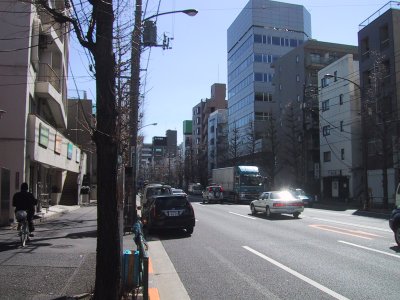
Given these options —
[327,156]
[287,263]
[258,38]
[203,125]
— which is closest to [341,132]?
[327,156]

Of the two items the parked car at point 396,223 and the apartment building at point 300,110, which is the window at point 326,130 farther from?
the parked car at point 396,223

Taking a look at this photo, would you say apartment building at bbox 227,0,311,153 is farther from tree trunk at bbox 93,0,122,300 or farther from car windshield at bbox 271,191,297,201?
tree trunk at bbox 93,0,122,300

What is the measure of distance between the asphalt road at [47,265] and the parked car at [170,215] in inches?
102

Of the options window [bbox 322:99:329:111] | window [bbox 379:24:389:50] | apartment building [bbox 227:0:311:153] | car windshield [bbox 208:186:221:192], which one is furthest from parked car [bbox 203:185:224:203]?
apartment building [bbox 227:0:311:153]

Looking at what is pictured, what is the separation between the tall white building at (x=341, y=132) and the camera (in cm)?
5016

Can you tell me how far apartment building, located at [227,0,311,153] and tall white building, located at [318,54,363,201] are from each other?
23444 millimetres

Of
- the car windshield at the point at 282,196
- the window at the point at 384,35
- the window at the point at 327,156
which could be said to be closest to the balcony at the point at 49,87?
the car windshield at the point at 282,196

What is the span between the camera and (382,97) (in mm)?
35688

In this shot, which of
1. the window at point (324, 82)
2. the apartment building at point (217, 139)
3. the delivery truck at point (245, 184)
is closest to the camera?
the delivery truck at point (245, 184)

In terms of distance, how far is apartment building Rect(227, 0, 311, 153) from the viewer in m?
84.2

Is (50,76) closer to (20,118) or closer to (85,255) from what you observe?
(20,118)

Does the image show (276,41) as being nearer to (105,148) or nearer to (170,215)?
(170,215)

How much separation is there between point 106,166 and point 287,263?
618cm

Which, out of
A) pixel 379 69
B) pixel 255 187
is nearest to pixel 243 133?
pixel 255 187
